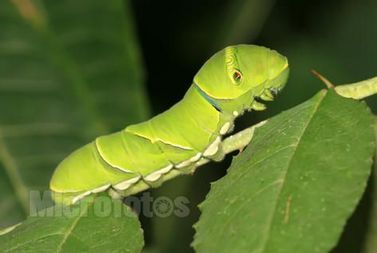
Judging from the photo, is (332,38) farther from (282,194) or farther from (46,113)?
(282,194)

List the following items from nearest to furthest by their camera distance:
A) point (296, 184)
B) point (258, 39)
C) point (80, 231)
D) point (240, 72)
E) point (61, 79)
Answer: point (296, 184) < point (80, 231) < point (240, 72) < point (61, 79) < point (258, 39)

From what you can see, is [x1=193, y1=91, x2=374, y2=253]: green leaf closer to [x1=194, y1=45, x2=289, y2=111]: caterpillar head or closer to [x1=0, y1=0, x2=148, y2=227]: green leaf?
[x1=194, y1=45, x2=289, y2=111]: caterpillar head

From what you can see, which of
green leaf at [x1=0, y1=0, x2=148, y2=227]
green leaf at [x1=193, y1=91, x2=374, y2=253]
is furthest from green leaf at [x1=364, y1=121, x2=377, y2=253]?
green leaf at [x1=0, y1=0, x2=148, y2=227]

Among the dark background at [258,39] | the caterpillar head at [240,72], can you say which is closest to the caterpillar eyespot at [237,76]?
the caterpillar head at [240,72]

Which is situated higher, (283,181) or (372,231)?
(283,181)

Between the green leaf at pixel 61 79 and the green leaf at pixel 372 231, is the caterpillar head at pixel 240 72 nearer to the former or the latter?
the green leaf at pixel 372 231

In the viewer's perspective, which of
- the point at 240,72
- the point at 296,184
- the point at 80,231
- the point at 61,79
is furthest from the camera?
the point at 61,79

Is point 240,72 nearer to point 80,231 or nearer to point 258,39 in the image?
point 80,231

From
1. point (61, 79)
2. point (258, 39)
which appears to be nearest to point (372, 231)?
point (61, 79)
